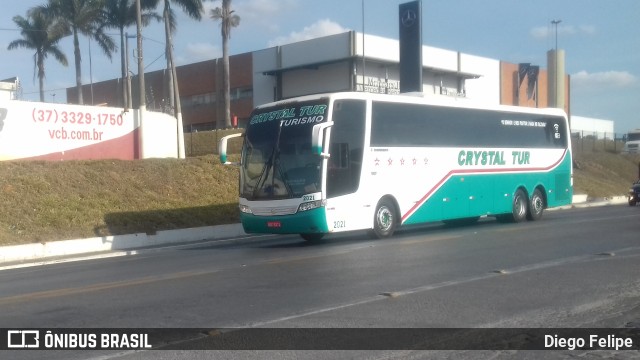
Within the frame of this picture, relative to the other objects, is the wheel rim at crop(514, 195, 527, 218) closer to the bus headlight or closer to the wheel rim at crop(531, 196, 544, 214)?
the wheel rim at crop(531, 196, 544, 214)

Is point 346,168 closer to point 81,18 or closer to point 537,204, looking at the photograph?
point 537,204

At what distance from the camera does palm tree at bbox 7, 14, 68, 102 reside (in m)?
55.8

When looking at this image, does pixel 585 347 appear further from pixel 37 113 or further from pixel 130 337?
pixel 37 113

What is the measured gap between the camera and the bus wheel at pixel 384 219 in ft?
65.3

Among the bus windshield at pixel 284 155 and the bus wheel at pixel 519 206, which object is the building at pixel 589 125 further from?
the bus windshield at pixel 284 155

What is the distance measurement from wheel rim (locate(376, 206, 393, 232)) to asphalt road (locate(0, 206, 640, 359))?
1519mm

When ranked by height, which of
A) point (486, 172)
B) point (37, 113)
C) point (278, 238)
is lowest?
point (278, 238)

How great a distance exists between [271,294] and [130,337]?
117 inches

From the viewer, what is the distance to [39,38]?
5759cm

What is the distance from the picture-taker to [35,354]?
25.8ft

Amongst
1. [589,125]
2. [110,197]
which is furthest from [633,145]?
[110,197]

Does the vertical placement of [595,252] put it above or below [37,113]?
below

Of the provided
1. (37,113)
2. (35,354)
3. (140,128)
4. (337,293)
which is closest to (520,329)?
(337,293)

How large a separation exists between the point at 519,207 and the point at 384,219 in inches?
278
